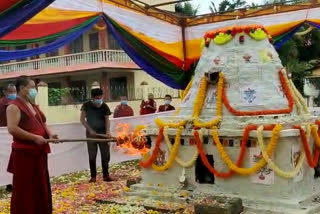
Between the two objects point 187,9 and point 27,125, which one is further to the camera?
point 187,9

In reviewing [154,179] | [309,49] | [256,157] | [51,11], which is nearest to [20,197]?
[154,179]

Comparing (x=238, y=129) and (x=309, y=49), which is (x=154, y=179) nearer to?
(x=238, y=129)

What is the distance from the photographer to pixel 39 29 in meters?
7.02

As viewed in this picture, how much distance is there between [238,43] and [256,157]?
1.72m

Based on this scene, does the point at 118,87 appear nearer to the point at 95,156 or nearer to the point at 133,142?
the point at 95,156

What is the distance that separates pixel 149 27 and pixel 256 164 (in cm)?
459

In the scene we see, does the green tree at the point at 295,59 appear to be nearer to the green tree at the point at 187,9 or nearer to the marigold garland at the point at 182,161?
the green tree at the point at 187,9

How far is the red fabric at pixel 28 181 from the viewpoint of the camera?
463cm

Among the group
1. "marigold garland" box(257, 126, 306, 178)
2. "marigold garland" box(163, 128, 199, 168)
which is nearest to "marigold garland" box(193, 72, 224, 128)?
"marigold garland" box(163, 128, 199, 168)

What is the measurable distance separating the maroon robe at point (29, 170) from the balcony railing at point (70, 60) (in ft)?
55.7

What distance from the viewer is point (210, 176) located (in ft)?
20.2

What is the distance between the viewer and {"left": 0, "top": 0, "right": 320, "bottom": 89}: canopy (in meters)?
7.07

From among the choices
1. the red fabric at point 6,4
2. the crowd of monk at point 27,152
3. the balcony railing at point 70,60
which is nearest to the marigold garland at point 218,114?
the crowd of monk at point 27,152

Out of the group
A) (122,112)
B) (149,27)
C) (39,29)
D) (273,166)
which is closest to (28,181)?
(273,166)
